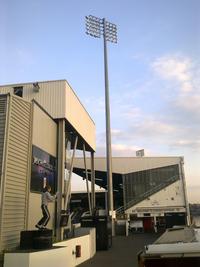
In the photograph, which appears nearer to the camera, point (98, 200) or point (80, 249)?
point (80, 249)

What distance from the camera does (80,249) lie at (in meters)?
14.1

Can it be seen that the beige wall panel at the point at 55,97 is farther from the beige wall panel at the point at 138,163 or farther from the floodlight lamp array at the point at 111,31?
the beige wall panel at the point at 138,163

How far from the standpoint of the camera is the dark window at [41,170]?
630 inches

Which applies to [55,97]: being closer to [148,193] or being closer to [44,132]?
[44,132]

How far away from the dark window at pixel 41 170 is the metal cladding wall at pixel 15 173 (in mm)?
799

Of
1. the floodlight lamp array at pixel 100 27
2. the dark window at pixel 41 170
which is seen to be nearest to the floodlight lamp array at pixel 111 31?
the floodlight lamp array at pixel 100 27

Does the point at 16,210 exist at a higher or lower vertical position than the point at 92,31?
lower

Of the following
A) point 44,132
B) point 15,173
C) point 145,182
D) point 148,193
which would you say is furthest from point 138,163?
point 15,173

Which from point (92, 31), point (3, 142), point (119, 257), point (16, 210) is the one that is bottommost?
point (119, 257)

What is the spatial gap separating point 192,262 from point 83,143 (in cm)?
2381

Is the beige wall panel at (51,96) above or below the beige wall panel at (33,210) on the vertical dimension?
above

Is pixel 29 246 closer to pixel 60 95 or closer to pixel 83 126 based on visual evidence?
pixel 60 95

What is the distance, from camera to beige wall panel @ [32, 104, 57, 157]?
54.2 ft

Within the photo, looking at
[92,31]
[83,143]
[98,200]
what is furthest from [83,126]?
[98,200]
